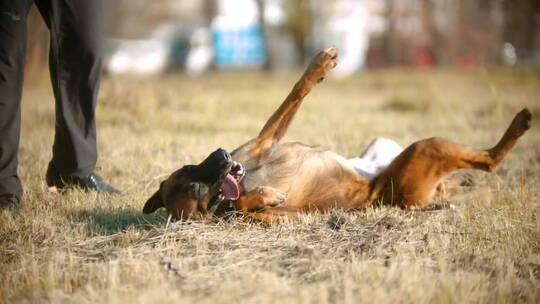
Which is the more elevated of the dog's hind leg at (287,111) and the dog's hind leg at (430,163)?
the dog's hind leg at (287,111)

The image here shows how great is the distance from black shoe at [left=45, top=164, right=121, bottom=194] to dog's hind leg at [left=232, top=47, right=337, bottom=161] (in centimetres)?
105

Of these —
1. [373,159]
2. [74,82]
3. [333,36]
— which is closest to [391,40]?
[333,36]

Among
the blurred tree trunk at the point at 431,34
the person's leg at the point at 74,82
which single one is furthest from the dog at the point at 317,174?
the blurred tree trunk at the point at 431,34

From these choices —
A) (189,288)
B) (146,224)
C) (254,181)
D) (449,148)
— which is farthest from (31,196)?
(449,148)

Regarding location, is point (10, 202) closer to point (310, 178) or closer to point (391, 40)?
point (310, 178)

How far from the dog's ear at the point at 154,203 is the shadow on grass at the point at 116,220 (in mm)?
68

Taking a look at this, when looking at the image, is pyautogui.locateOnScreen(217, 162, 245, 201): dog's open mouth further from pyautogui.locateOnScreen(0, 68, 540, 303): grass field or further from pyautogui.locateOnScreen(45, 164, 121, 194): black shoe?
pyautogui.locateOnScreen(45, 164, 121, 194): black shoe

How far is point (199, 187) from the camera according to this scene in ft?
11.7

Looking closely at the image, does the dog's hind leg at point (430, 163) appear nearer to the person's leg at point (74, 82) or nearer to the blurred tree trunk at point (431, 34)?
the person's leg at point (74, 82)

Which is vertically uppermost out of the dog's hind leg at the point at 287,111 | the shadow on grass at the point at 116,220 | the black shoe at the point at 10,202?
the dog's hind leg at the point at 287,111

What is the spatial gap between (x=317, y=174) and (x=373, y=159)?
0.84 m

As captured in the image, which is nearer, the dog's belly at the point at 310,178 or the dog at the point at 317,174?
the dog at the point at 317,174

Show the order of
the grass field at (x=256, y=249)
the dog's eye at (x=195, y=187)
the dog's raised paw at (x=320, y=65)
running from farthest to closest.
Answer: the dog's raised paw at (x=320, y=65) → the dog's eye at (x=195, y=187) → the grass field at (x=256, y=249)

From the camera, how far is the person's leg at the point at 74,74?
4.48 meters
